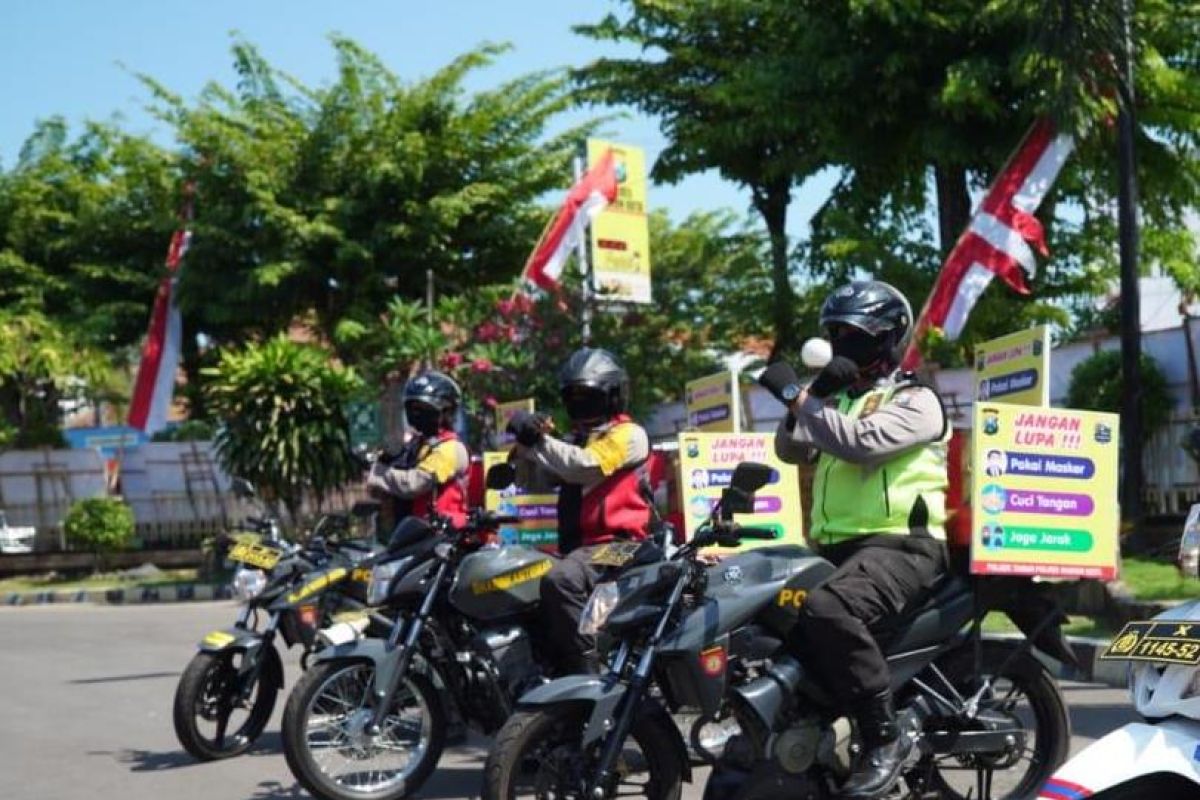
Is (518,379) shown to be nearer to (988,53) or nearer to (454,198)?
(988,53)

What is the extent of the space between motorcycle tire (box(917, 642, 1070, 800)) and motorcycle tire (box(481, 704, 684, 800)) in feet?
3.18

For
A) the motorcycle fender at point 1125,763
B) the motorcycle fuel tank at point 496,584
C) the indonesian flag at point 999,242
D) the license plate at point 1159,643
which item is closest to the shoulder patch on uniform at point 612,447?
the motorcycle fuel tank at point 496,584

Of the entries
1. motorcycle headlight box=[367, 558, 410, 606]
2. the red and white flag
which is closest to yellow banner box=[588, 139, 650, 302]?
the red and white flag

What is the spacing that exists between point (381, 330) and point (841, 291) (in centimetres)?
1874

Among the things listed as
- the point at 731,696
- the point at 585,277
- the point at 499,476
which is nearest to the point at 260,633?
the point at 499,476

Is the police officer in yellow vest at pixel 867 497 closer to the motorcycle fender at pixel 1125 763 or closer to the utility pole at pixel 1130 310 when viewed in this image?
the motorcycle fender at pixel 1125 763

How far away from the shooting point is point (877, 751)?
5.16m

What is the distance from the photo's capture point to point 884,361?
5.59 m

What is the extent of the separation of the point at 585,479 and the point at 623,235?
516 inches

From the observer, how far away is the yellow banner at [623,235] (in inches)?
731

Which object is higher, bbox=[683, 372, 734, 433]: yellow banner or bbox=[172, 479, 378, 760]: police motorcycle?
bbox=[683, 372, 734, 433]: yellow banner

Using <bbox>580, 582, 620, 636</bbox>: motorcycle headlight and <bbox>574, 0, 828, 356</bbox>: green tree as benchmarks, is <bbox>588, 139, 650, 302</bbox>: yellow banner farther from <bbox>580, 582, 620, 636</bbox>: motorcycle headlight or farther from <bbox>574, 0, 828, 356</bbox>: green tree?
<bbox>580, 582, 620, 636</bbox>: motorcycle headlight

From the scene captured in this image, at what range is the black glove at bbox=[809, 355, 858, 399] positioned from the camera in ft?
16.8

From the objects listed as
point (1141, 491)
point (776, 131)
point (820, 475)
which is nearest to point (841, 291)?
point (820, 475)
